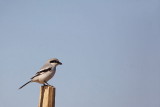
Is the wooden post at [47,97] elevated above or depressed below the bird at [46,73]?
below

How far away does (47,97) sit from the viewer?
3.81 metres

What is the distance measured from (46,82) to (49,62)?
56 cm

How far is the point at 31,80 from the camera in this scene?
6.65 m

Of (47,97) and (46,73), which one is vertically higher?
(46,73)

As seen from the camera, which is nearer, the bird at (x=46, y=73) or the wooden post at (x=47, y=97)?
the wooden post at (x=47, y=97)

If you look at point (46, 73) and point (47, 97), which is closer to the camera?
Answer: point (47, 97)

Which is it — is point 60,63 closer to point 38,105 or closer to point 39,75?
point 39,75

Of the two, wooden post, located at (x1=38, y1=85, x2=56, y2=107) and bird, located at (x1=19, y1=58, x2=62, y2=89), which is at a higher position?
bird, located at (x1=19, y1=58, x2=62, y2=89)

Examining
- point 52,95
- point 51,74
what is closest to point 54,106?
point 52,95

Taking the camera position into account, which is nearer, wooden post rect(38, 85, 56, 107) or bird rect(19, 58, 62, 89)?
wooden post rect(38, 85, 56, 107)

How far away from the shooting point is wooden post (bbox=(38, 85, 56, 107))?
3.69 metres

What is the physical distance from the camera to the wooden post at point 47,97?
12.1ft

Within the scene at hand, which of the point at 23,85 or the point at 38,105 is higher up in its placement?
the point at 23,85

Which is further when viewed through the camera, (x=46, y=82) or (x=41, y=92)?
(x=46, y=82)
